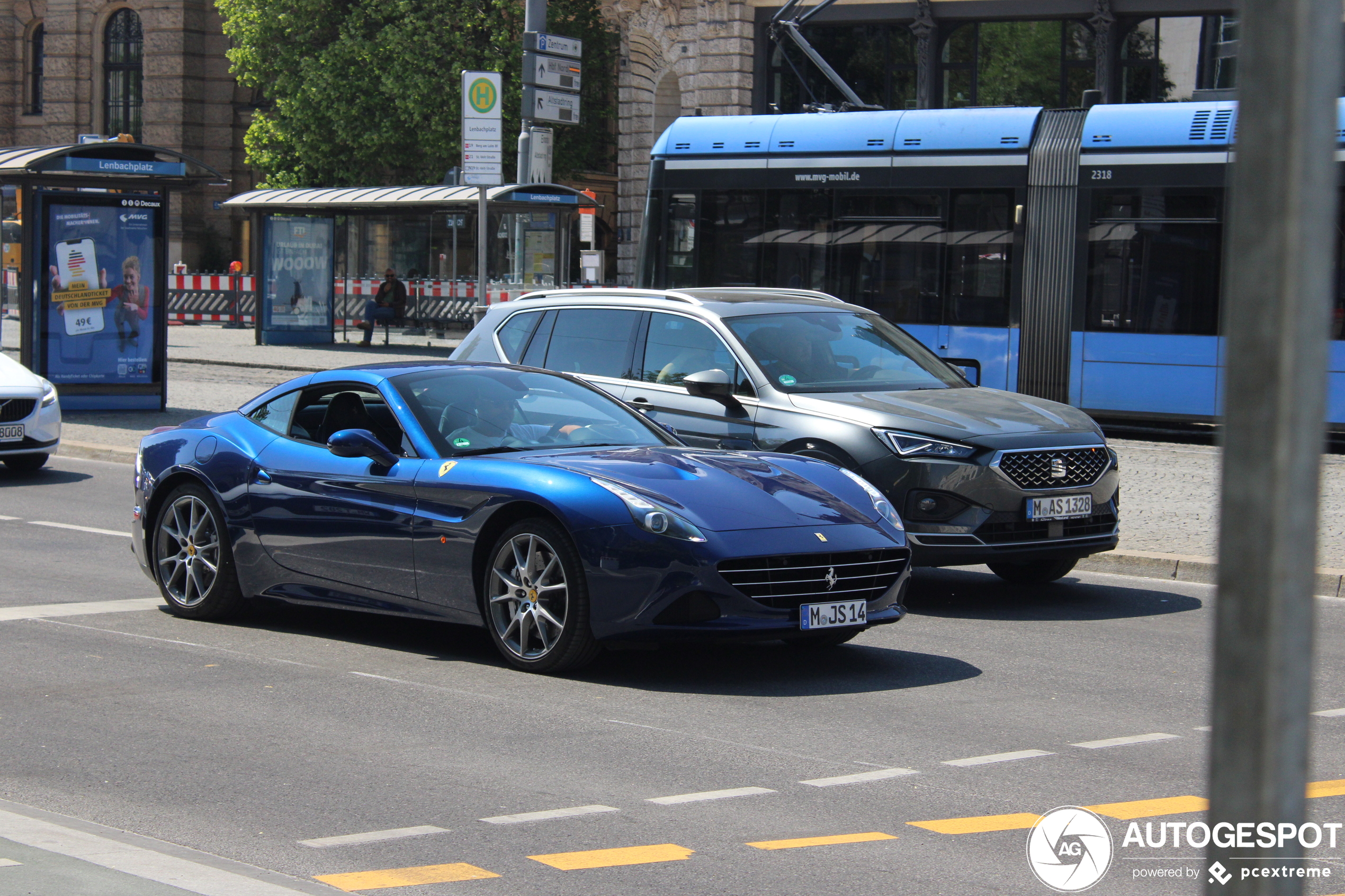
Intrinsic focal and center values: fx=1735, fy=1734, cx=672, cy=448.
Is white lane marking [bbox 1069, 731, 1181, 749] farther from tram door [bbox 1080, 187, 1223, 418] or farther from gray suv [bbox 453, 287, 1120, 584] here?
tram door [bbox 1080, 187, 1223, 418]

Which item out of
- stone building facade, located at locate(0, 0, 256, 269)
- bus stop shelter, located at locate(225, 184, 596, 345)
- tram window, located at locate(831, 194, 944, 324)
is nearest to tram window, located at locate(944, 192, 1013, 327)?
tram window, located at locate(831, 194, 944, 324)

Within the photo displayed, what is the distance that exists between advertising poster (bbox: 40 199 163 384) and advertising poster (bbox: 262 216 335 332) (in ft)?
48.8

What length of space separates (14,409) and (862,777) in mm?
10933

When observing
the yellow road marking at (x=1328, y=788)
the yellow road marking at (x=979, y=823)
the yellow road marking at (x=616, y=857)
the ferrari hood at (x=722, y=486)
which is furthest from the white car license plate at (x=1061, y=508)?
the yellow road marking at (x=616, y=857)

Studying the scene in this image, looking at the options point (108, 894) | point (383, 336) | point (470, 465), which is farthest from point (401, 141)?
point (108, 894)

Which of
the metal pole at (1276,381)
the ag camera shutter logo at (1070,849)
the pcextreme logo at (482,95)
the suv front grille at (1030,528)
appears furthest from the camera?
the pcextreme logo at (482,95)

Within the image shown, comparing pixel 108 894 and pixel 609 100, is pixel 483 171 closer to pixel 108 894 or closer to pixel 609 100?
pixel 108 894

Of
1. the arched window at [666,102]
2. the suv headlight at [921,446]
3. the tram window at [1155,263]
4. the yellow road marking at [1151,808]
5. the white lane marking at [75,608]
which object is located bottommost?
the white lane marking at [75,608]

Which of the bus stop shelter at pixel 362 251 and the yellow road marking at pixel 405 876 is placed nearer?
the yellow road marking at pixel 405 876

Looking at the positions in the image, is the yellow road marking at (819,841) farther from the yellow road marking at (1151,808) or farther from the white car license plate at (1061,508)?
the white car license plate at (1061,508)

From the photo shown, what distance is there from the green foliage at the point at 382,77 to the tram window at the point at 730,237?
2055cm

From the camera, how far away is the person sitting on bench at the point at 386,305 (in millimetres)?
34688

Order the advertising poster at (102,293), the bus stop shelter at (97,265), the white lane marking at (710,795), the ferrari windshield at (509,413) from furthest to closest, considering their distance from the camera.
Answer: the advertising poster at (102,293)
the bus stop shelter at (97,265)
the ferrari windshield at (509,413)
the white lane marking at (710,795)

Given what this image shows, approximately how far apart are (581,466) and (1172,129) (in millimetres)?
12229
